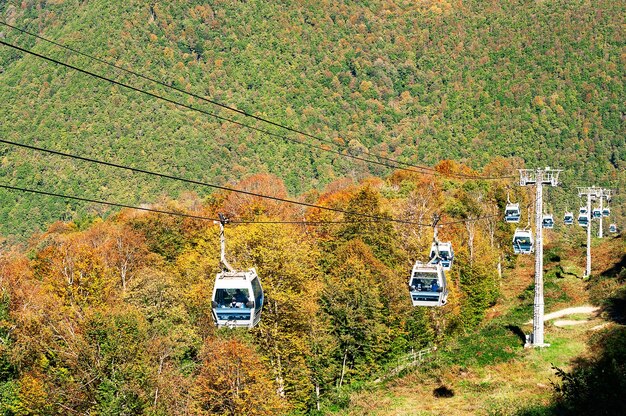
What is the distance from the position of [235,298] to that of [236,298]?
4 centimetres

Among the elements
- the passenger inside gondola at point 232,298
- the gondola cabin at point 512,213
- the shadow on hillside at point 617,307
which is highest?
the gondola cabin at point 512,213

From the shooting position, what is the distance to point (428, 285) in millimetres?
33625

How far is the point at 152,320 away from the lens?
56000 millimetres

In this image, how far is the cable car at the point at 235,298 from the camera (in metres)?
27.1

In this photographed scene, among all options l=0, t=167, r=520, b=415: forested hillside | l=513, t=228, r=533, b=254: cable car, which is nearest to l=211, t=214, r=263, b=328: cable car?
l=0, t=167, r=520, b=415: forested hillside

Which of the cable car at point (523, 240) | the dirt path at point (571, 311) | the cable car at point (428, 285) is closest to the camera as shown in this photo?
the cable car at point (428, 285)

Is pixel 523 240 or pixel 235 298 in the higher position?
pixel 523 240

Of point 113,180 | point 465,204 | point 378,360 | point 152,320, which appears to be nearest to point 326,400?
point 378,360

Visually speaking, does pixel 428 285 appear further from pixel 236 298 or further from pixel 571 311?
pixel 571 311

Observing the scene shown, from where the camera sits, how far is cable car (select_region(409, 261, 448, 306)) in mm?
33469

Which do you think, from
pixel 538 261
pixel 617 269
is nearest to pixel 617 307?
pixel 538 261

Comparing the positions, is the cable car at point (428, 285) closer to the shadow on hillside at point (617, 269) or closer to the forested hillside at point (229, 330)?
the forested hillside at point (229, 330)

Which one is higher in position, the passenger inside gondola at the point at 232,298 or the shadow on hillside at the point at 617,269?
the passenger inside gondola at the point at 232,298

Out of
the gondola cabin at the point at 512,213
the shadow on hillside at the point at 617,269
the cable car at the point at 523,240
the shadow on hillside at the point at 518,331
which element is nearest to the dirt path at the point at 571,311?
the shadow on hillside at the point at 518,331
